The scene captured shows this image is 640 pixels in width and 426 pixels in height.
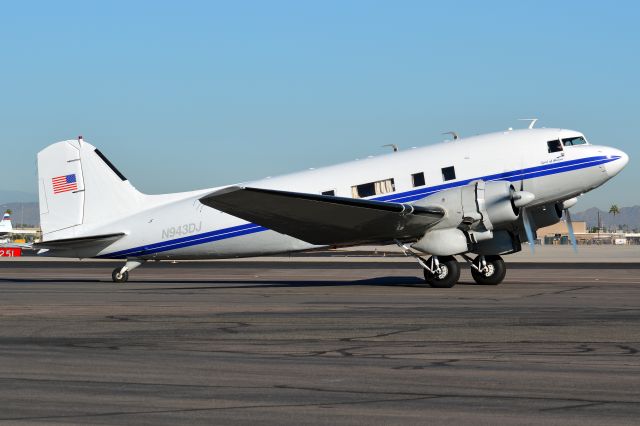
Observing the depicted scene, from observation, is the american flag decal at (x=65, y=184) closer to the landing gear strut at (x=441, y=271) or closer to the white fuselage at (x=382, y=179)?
the white fuselage at (x=382, y=179)

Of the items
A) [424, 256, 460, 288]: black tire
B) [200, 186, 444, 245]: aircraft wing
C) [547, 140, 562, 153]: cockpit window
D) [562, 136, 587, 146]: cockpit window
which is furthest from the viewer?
[562, 136, 587, 146]: cockpit window

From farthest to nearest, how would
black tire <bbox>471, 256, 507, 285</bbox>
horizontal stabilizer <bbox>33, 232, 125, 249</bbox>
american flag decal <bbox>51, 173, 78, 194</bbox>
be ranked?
american flag decal <bbox>51, 173, 78, 194</bbox>, horizontal stabilizer <bbox>33, 232, 125, 249</bbox>, black tire <bbox>471, 256, 507, 285</bbox>

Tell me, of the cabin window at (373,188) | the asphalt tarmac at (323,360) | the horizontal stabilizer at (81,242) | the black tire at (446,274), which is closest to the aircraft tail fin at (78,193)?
the horizontal stabilizer at (81,242)

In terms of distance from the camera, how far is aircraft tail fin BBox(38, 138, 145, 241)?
1277 inches

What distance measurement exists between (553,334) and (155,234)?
19.6m

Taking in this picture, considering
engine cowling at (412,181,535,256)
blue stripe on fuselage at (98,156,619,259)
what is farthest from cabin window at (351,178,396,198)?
engine cowling at (412,181,535,256)

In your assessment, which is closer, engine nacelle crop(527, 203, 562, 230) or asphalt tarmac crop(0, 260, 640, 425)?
asphalt tarmac crop(0, 260, 640, 425)

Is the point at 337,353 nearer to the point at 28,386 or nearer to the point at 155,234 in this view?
the point at 28,386

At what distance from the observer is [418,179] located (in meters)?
29.0

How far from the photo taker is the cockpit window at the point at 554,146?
28.3 meters

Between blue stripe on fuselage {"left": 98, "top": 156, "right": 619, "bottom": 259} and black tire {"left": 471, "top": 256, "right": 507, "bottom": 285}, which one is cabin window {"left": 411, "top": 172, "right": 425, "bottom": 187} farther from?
black tire {"left": 471, "top": 256, "right": 507, "bottom": 285}

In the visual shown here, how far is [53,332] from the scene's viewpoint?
50.9ft

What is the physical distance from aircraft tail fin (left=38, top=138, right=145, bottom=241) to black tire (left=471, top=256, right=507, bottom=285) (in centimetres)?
1260

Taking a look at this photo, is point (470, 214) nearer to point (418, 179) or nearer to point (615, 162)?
point (418, 179)
